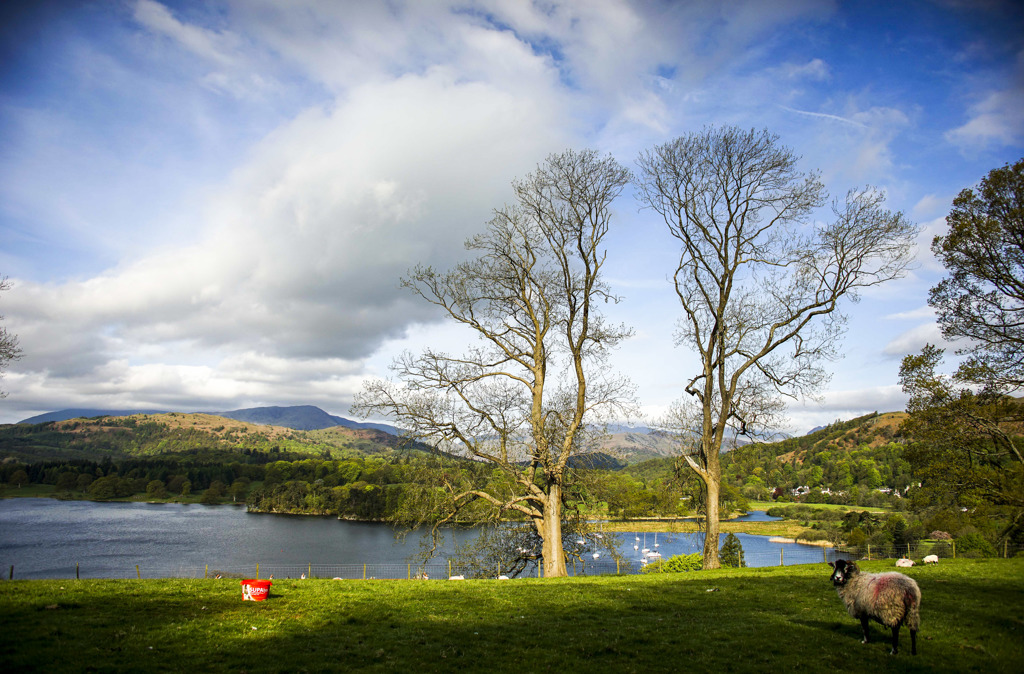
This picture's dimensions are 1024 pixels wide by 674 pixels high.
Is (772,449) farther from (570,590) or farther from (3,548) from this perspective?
(3,548)

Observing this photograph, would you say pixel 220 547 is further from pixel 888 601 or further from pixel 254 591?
pixel 888 601

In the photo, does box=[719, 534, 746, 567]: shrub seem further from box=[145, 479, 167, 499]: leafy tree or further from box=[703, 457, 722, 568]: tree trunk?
box=[145, 479, 167, 499]: leafy tree

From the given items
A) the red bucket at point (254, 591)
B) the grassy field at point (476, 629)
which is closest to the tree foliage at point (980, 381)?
the grassy field at point (476, 629)

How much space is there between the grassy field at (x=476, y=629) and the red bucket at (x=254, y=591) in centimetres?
20

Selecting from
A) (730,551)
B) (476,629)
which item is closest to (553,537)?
(476,629)

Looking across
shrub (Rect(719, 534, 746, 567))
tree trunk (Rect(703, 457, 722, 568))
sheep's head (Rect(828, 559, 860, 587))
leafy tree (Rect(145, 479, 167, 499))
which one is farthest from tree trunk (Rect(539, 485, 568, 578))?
leafy tree (Rect(145, 479, 167, 499))

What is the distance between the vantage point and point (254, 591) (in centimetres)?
982

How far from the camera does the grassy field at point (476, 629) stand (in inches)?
260

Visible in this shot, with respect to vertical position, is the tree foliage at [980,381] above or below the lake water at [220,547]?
above

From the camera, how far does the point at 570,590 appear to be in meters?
12.4

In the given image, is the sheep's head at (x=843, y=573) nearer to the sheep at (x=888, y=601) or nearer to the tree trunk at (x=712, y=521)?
the sheep at (x=888, y=601)

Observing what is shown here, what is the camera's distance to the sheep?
7.05m

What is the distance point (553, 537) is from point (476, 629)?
31.2ft

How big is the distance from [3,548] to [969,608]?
78.1 meters
